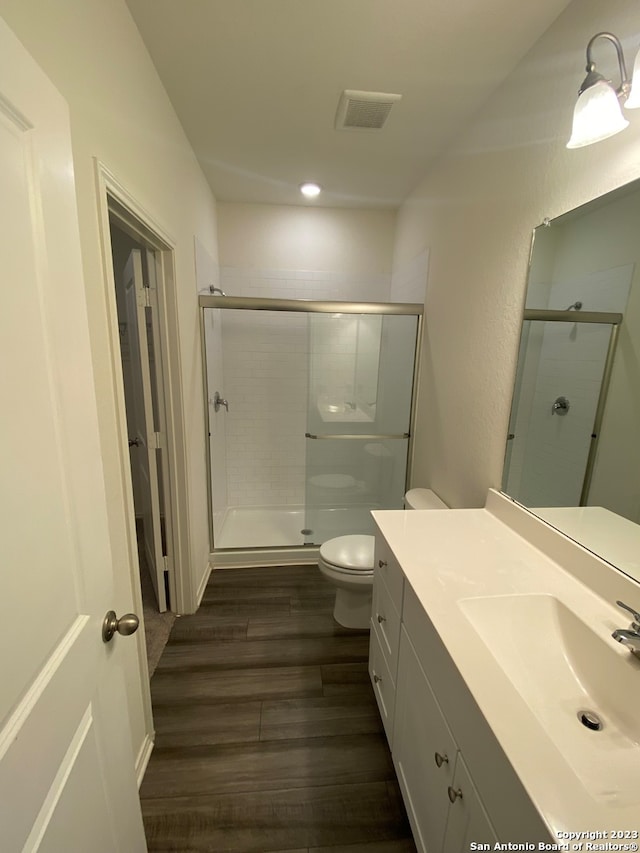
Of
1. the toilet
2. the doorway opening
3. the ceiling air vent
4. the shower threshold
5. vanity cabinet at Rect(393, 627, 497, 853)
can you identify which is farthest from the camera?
the shower threshold

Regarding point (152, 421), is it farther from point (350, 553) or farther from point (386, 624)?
point (386, 624)

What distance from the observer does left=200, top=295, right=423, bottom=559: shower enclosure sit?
248 cm

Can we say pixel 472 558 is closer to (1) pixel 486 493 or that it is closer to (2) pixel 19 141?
(1) pixel 486 493

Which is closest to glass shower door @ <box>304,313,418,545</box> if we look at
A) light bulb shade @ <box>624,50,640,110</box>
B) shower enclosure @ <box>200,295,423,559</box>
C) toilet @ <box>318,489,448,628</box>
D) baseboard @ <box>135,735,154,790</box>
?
shower enclosure @ <box>200,295,423,559</box>

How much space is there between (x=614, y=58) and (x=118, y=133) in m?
1.45

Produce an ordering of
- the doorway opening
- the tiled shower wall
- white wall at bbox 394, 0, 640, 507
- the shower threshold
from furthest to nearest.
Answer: the tiled shower wall, the shower threshold, the doorway opening, white wall at bbox 394, 0, 640, 507

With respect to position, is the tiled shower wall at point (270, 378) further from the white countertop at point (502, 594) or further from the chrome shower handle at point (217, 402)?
the white countertop at point (502, 594)

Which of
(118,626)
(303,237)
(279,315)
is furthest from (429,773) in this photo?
(303,237)

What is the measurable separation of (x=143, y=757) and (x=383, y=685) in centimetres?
92

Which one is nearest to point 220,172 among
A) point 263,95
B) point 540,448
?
point 263,95

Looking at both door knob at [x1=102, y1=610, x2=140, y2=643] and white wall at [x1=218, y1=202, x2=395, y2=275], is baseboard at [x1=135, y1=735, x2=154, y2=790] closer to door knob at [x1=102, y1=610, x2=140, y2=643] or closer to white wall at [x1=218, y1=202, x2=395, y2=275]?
door knob at [x1=102, y1=610, x2=140, y2=643]

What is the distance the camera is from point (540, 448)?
4.13 feet

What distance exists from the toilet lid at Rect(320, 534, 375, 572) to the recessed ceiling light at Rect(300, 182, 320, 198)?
7.66 ft

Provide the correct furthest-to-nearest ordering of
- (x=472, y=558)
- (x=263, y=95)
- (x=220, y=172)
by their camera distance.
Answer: (x=220, y=172)
(x=263, y=95)
(x=472, y=558)
